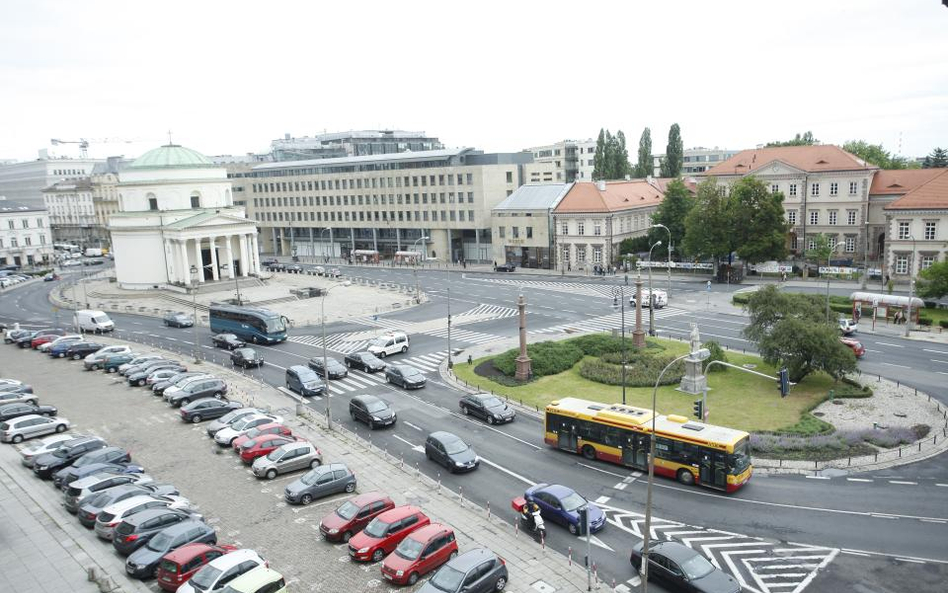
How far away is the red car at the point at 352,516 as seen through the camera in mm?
26922

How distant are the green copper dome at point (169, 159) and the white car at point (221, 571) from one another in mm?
92742

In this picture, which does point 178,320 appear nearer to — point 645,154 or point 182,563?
point 182,563

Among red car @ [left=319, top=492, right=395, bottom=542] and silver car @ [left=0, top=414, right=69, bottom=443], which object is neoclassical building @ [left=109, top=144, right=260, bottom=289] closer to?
silver car @ [left=0, top=414, right=69, bottom=443]

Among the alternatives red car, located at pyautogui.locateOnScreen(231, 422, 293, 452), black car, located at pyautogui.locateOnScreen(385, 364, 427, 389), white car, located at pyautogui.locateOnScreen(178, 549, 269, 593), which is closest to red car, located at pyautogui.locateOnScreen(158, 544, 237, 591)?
white car, located at pyautogui.locateOnScreen(178, 549, 269, 593)

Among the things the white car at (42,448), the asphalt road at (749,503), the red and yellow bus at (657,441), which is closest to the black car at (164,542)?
the asphalt road at (749,503)

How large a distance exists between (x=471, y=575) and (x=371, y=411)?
67.2 ft

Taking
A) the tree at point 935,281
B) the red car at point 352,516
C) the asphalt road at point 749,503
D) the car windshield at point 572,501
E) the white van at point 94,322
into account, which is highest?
the tree at point 935,281

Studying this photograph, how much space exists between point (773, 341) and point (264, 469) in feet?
107

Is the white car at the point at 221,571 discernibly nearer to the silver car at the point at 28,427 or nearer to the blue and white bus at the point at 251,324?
the silver car at the point at 28,427

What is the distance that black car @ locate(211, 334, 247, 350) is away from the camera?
6412cm

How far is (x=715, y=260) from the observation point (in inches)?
3782

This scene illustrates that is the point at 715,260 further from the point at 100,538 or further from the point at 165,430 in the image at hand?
the point at 100,538

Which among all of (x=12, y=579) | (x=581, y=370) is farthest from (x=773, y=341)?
(x=12, y=579)

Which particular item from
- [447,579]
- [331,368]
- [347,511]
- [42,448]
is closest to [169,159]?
[331,368]
